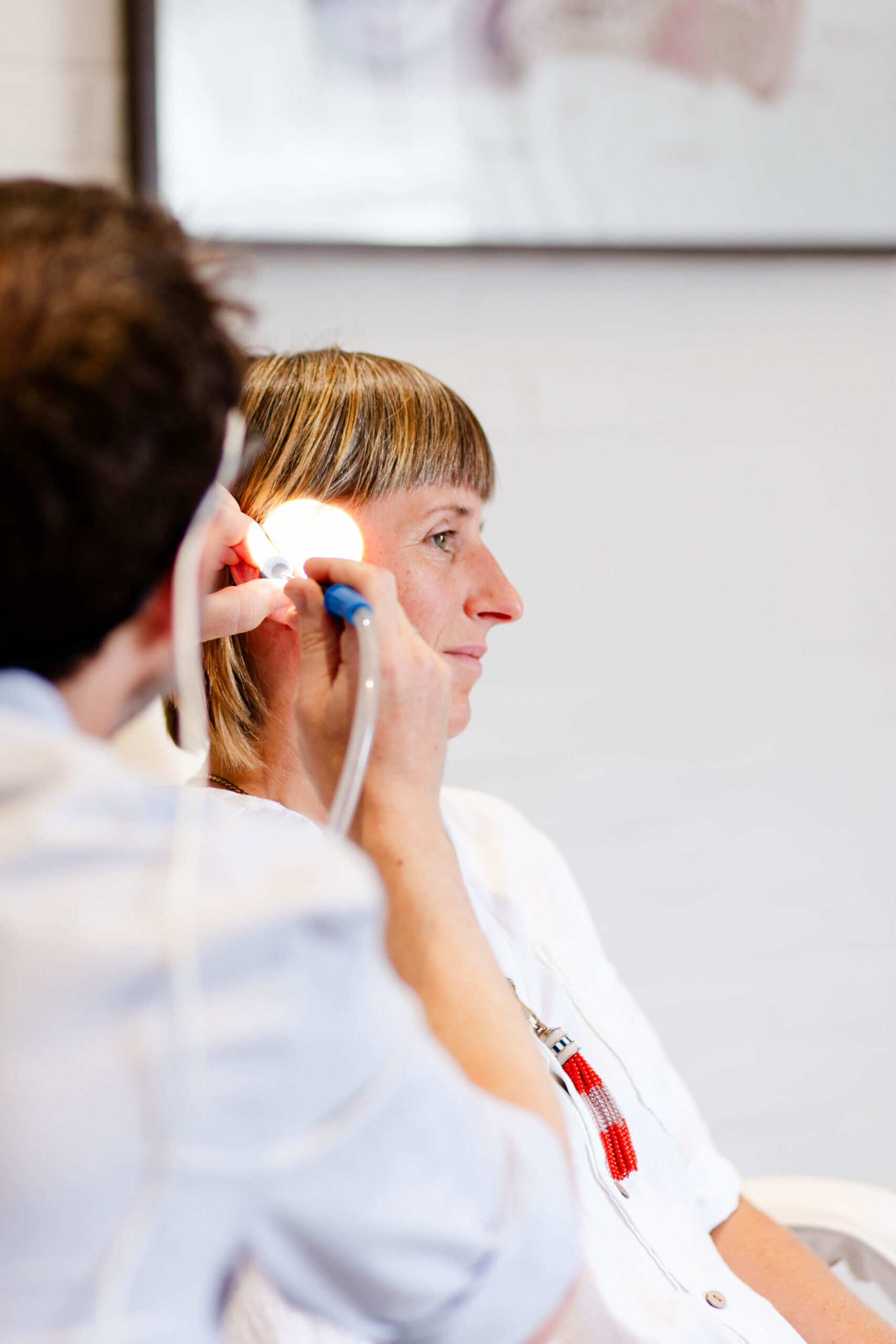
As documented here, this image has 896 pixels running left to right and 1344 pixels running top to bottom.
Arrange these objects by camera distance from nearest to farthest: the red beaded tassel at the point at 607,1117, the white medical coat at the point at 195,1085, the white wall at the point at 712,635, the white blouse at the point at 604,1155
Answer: the white medical coat at the point at 195,1085 → the white blouse at the point at 604,1155 → the red beaded tassel at the point at 607,1117 → the white wall at the point at 712,635

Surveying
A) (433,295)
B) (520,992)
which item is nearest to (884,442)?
(433,295)

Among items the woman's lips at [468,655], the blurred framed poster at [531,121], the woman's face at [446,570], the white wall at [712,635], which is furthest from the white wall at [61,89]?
the woman's lips at [468,655]

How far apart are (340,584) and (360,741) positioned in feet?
0.42

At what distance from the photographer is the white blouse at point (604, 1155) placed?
3.08ft

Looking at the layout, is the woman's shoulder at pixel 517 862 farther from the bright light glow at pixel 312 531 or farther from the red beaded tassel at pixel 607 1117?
the bright light glow at pixel 312 531

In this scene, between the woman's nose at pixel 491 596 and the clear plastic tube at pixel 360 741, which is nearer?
the clear plastic tube at pixel 360 741

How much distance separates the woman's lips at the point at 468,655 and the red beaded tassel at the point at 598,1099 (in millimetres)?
318

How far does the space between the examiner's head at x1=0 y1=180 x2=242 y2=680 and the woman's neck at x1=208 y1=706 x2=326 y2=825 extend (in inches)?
23.1

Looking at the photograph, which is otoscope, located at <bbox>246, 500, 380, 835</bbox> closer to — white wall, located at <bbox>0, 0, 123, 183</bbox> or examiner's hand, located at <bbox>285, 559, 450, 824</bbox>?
examiner's hand, located at <bbox>285, 559, 450, 824</bbox>

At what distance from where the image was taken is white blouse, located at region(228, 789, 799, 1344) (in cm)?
94

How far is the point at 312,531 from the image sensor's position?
1.04m

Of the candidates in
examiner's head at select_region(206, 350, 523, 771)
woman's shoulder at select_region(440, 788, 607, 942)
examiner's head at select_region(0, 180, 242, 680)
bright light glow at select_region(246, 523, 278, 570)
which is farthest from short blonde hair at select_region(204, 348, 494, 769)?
Answer: examiner's head at select_region(0, 180, 242, 680)

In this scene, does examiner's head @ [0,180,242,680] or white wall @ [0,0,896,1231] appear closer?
examiner's head @ [0,180,242,680]

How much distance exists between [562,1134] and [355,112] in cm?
117
